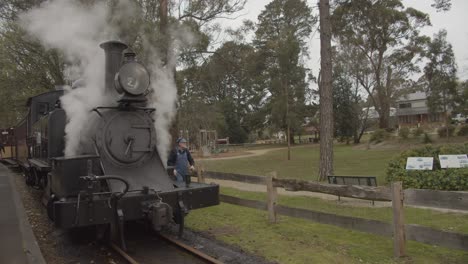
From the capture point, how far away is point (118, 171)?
255 inches

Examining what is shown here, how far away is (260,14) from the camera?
50.9 m

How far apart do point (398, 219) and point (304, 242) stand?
1.65 m

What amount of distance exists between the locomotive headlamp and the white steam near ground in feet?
1.93

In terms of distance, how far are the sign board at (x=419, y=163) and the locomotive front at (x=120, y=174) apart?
7.24m

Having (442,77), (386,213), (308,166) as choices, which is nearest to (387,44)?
(442,77)

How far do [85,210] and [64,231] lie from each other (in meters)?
2.56

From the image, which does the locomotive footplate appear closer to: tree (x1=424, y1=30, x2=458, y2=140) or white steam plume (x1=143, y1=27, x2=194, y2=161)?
white steam plume (x1=143, y1=27, x2=194, y2=161)

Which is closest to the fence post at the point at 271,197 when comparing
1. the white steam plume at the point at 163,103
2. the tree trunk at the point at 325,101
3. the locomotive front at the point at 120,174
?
the locomotive front at the point at 120,174

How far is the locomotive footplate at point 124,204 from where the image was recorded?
5426 millimetres

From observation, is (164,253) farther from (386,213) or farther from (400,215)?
(386,213)

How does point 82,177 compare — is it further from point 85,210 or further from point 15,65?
point 15,65

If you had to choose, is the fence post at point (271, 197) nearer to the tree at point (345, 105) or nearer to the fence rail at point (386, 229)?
the fence rail at point (386, 229)

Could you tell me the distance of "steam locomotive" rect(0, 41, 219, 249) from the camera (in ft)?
18.4

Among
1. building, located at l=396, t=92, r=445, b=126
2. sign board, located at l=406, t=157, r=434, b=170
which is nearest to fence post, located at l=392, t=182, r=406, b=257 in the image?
sign board, located at l=406, t=157, r=434, b=170
